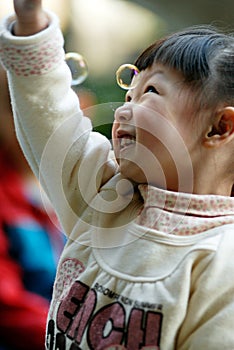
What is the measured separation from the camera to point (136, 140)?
0.73 m

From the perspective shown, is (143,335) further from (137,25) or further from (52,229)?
(137,25)

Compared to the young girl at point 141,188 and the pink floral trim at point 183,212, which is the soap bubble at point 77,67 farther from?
the pink floral trim at point 183,212

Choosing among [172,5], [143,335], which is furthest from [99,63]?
[143,335]

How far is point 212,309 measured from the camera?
0.65 meters

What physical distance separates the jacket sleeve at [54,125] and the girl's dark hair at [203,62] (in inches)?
4.8

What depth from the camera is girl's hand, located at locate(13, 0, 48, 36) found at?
2.26 ft

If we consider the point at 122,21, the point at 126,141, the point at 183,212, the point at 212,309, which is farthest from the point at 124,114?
the point at 122,21

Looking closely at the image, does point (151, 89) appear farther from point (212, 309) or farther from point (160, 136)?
point (212, 309)

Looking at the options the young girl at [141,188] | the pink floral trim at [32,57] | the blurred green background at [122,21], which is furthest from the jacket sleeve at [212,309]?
the blurred green background at [122,21]

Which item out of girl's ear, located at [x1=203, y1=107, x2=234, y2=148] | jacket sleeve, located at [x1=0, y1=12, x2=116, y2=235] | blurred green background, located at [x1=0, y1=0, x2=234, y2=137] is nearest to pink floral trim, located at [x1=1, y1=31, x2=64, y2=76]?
jacket sleeve, located at [x1=0, y1=12, x2=116, y2=235]

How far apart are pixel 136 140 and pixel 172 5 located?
164 cm

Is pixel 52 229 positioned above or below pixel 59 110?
below

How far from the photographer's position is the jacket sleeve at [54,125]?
2.29 ft

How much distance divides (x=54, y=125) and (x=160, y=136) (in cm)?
13
